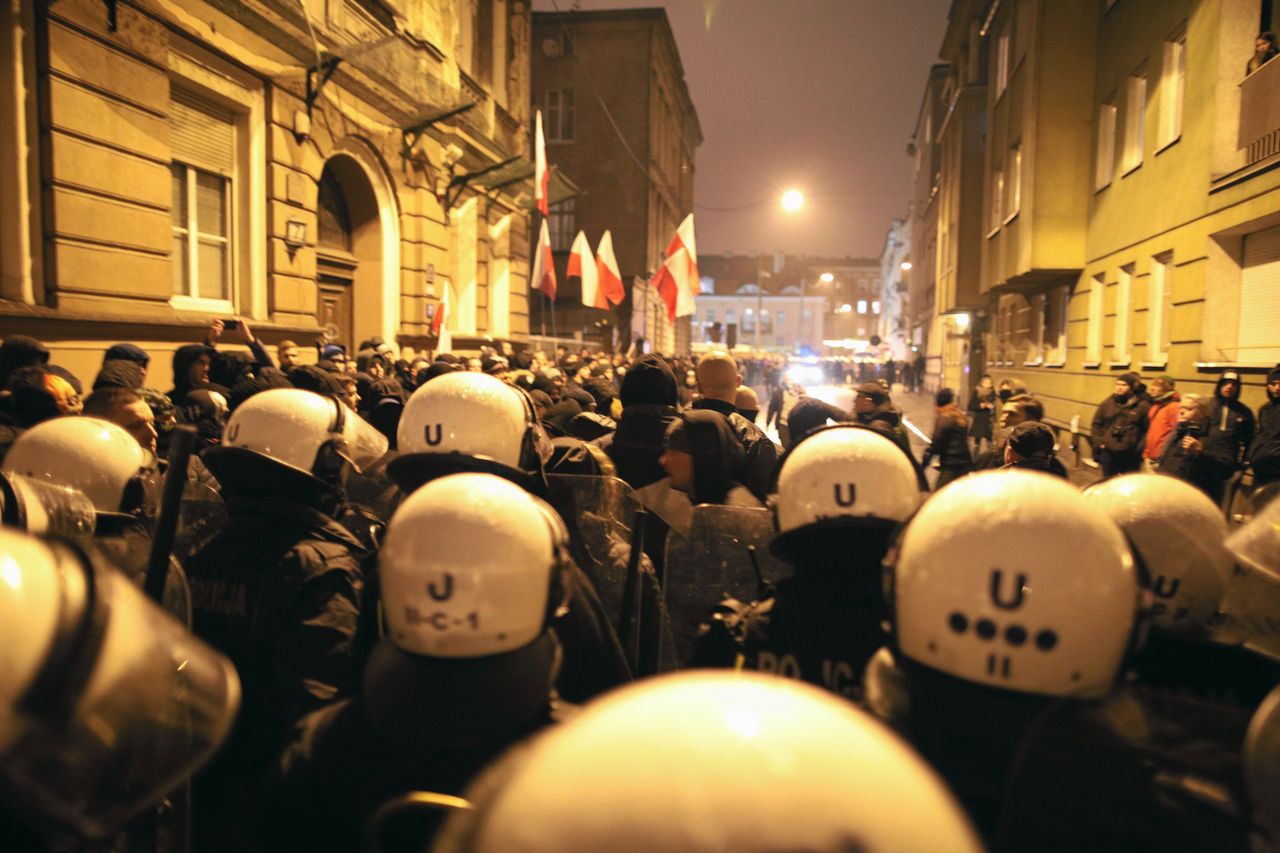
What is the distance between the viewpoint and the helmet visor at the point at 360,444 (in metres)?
2.46

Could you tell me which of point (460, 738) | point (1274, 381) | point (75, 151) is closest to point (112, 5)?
point (75, 151)

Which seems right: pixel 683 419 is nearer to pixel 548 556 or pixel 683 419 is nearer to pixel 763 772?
pixel 548 556

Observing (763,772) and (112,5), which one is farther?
(112,5)

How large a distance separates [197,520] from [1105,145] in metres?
15.9

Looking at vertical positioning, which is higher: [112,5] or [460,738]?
[112,5]

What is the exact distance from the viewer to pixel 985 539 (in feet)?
4.50

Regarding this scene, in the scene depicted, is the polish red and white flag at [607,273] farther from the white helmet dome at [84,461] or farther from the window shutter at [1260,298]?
the white helmet dome at [84,461]

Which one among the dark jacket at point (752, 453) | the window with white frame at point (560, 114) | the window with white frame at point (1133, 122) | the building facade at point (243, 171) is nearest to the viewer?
the dark jacket at point (752, 453)

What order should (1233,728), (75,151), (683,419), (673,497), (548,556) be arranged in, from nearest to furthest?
(1233,728) < (548,556) < (673,497) < (683,419) < (75,151)

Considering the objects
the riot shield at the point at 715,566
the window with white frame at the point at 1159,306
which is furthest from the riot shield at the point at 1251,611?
the window with white frame at the point at 1159,306

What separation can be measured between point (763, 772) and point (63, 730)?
2.75 ft

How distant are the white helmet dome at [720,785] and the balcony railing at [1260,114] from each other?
1016cm

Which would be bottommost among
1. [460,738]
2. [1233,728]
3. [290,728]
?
[290,728]

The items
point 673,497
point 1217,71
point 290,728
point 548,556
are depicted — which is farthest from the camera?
point 1217,71
